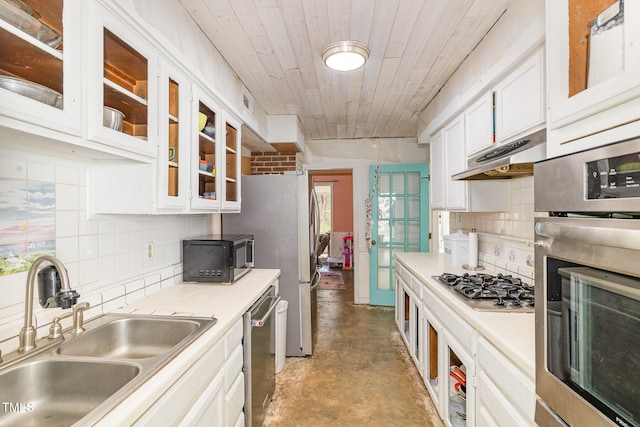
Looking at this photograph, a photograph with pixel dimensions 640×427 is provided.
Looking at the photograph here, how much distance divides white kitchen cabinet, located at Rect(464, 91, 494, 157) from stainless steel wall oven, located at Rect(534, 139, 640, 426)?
134cm

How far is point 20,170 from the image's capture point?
1.11m

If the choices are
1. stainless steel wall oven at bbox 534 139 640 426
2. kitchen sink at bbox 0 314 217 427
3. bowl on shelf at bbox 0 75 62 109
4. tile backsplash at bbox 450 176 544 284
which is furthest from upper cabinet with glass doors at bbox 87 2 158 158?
tile backsplash at bbox 450 176 544 284

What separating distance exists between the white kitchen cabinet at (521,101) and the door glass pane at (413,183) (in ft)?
7.59

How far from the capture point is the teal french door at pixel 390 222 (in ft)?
13.7

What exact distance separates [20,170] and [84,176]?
271 mm

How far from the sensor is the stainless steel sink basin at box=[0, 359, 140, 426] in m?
0.94

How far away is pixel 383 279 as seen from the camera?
428 centimetres

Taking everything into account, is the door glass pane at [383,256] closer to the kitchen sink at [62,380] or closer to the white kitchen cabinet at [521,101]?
the white kitchen cabinet at [521,101]

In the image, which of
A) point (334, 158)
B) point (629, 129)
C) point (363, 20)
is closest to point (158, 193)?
point (363, 20)

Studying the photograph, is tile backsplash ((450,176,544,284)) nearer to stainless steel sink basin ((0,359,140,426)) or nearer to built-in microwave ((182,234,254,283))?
built-in microwave ((182,234,254,283))

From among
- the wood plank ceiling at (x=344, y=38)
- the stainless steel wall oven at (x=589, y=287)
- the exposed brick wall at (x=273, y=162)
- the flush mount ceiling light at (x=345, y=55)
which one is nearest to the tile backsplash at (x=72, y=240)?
the wood plank ceiling at (x=344, y=38)

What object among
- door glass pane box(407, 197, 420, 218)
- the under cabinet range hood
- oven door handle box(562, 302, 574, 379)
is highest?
the under cabinet range hood

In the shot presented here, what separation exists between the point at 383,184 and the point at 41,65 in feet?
12.3

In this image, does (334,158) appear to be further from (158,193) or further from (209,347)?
(209,347)
